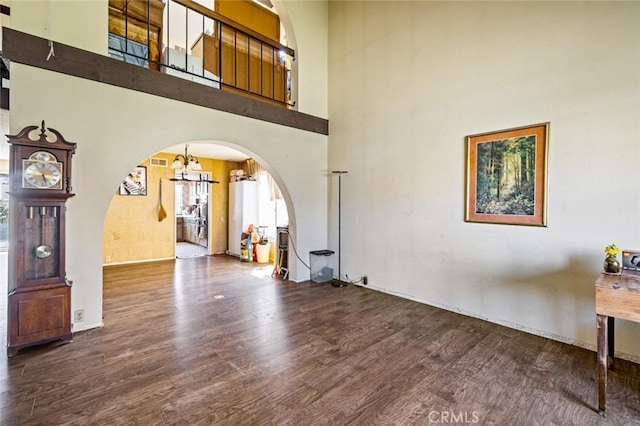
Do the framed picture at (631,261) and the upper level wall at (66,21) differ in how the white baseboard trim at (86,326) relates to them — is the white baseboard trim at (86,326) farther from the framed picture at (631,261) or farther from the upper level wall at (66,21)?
the framed picture at (631,261)

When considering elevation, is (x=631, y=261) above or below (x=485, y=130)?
below

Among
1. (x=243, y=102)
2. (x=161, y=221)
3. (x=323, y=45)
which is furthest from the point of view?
(x=161, y=221)

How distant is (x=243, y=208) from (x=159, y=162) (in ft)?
8.04

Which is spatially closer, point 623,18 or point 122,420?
point 122,420

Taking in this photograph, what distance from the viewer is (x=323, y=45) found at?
5602 millimetres

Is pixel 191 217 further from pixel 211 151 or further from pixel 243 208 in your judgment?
pixel 211 151

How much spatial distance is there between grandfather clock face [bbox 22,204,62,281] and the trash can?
352 centimetres

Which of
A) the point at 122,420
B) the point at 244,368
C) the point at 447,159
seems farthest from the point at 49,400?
the point at 447,159

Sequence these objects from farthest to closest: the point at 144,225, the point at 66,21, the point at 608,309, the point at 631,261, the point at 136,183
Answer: the point at 144,225 → the point at 136,183 → the point at 66,21 → the point at 631,261 → the point at 608,309

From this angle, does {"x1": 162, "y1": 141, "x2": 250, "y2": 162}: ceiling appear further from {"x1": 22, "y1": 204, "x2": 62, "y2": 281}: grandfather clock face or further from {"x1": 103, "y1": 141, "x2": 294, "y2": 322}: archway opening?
{"x1": 22, "y1": 204, "x2": 62, "y2": 281}: grandfather clock face

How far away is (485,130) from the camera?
3518mm

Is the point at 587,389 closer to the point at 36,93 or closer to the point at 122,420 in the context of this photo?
the point at 122,420

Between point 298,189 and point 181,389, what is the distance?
3.58m

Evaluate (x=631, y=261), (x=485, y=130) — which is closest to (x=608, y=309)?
(x=631, y=261)
